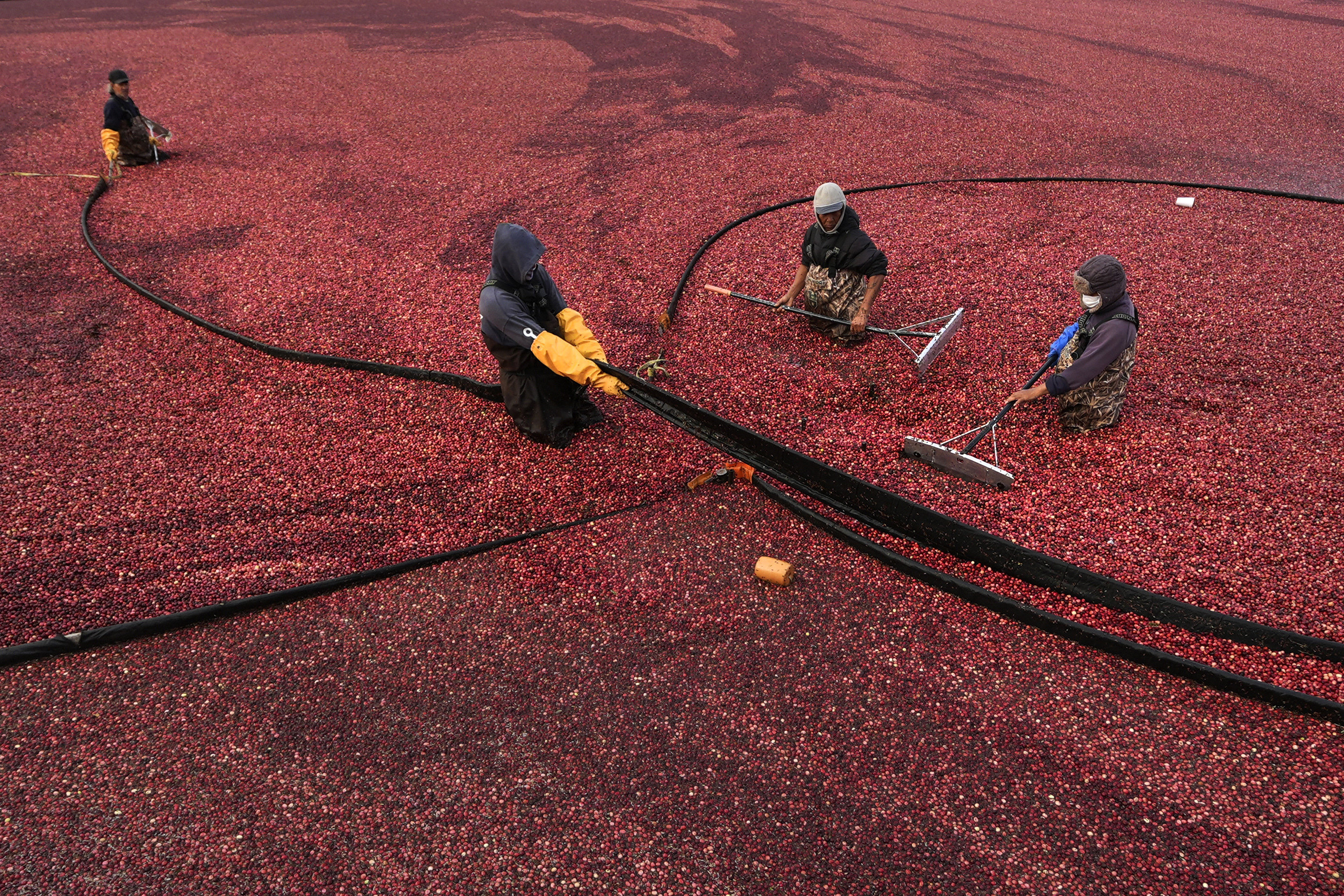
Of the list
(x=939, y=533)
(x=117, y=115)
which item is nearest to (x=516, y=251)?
(x=939, y=533)

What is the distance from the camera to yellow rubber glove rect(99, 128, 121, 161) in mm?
9109

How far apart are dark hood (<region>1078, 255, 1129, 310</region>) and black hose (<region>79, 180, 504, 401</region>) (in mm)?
3875

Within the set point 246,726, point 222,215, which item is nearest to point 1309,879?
point 246,726

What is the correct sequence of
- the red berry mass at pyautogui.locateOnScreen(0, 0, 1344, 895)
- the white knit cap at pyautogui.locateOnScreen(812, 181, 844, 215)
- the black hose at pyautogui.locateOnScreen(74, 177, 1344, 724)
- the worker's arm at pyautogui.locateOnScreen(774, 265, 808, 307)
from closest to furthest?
1. the red berry mass at pyautogui.locateOnScreen(0, 0, 1344, 895)
2. the black hose at pyautogui.locateOnScreen(74, 177, 1344, 724)
3. the white knit cap at pyautogui.locateOnScreen(812, 181, 844, 215)
4. the worker's arm at pyautogui.locateOnScreen(774, 265, 808, 307)

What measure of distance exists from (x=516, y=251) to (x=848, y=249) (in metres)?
2.53

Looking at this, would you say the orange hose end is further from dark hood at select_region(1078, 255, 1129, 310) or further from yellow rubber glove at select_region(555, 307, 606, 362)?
dark hood at select_region(1078, 255, 1129, 310)

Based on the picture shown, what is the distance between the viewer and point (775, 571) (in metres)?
4.14

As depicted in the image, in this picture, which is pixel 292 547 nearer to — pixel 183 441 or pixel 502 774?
pixel 183 441

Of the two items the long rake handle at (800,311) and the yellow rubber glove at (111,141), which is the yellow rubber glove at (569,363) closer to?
the long rake handle at (800,311)

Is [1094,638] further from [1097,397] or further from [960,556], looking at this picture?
[1097,397]

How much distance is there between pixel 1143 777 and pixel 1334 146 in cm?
1067

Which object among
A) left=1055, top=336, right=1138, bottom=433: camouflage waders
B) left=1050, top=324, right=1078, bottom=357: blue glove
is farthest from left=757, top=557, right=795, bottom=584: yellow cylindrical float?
left=1050, top=324, right=1078, bottom=357: blue glove

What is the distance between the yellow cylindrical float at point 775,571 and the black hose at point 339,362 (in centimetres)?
228

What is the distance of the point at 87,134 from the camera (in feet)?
35.4
